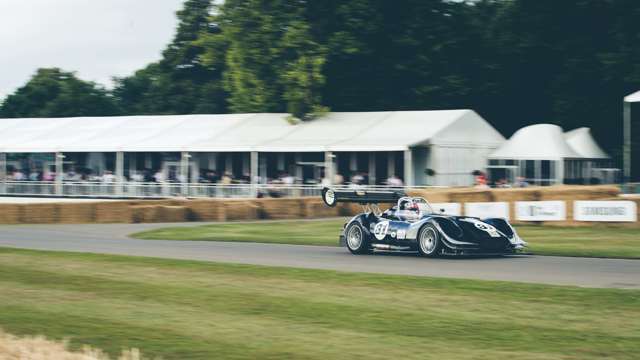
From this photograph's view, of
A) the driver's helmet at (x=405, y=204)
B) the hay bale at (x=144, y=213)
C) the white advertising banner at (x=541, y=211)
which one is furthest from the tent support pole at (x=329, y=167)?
the driver's helmet at (x=405, y=204)

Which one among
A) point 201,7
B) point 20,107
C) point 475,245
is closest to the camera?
point 475,245

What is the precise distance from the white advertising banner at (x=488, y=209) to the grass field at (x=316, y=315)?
1382cm

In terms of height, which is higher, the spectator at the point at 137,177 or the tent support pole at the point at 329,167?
the tent support pole at the point at 329,167

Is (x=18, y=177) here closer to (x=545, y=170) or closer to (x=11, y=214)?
(x=11, y=214)

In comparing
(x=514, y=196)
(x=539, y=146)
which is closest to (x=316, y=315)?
(x=514, y=196)

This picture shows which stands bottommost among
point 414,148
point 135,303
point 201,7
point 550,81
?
point 135,303

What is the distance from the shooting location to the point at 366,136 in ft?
152

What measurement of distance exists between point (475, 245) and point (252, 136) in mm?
32750

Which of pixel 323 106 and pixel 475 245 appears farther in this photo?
pixel 323 106

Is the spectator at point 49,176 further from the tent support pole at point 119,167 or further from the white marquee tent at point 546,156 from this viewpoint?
the white marquee tent at point 546,156

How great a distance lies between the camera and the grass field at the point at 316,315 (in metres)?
9.54

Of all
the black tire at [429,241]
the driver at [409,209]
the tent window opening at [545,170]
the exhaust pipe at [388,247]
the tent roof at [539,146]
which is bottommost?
the exhaust pipe at [388,247]

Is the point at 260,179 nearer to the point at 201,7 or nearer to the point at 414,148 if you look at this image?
the point at 414,148

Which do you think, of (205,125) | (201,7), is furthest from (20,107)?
(205,125)
